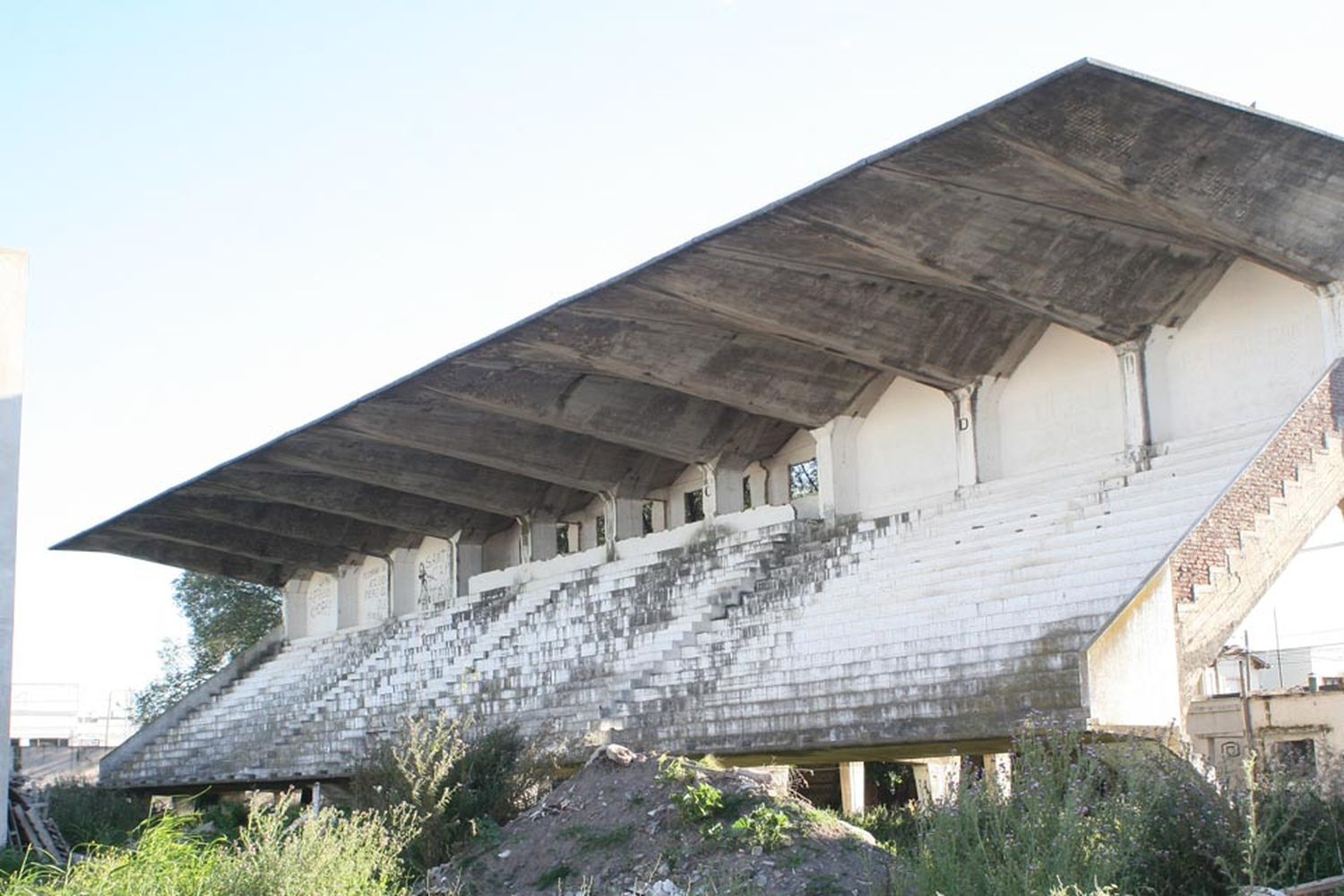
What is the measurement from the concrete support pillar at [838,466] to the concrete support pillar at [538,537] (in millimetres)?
9204

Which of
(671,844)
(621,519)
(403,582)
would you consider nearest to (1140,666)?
(671,844)

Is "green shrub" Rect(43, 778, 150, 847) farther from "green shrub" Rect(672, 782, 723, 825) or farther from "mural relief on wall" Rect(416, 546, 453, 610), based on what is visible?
"green shrub" Rect(672, 782, 723, 825)

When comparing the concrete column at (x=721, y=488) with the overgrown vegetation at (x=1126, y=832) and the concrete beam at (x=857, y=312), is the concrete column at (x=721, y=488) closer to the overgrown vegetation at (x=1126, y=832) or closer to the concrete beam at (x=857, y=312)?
the concrete beam at (x=857, y=312)

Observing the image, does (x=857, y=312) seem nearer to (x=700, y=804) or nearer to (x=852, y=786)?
(x=852, y=786)

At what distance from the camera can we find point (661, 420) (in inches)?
1064

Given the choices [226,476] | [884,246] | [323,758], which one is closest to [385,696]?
[323,758]

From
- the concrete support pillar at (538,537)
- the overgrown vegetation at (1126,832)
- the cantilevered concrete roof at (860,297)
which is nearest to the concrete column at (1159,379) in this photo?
the cantilevered concrete roof at (860,297)

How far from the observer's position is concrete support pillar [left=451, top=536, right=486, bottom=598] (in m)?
34.9

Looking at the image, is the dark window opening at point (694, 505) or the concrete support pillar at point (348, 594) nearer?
the dark window opening at point (694, 505)

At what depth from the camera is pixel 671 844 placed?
1149 cm

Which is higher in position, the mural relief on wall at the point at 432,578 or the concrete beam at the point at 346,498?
the concrete beam at the point at 346,498

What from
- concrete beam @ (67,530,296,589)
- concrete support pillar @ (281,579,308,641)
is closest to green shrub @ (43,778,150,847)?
concrete beam @ (67,530,296,589)

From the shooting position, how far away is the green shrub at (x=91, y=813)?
2214 centimetres

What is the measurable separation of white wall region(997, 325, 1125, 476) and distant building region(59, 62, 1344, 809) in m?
0.05
